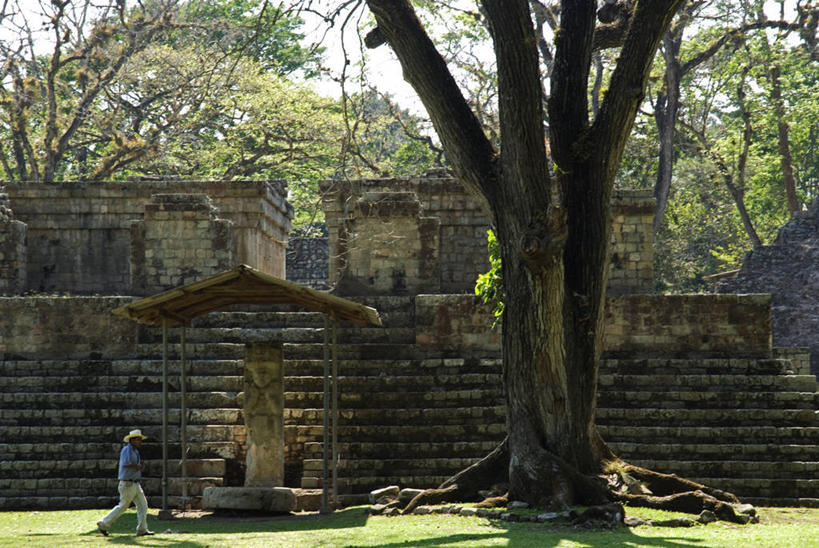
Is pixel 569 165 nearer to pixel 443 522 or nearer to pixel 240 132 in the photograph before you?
pixel 443 522

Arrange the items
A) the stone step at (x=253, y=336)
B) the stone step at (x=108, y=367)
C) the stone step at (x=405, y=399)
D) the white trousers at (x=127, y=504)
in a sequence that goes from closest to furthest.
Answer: the white trousers at (x=127, y=504)
the stone step at (x=405, y=399)
the stone step at (x=108, y=367)
the stone step at (x=253, y=336)

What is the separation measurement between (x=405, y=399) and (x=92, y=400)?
135 inches

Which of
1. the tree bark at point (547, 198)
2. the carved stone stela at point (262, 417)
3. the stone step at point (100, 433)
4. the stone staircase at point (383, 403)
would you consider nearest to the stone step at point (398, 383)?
the stone staircase at point (383, 403)

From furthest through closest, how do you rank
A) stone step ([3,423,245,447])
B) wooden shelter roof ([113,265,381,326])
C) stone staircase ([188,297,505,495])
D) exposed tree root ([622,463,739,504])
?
stone step ([3,423,245,447]), stone staircase ([188,297,505,495]), exposed tree root ([622,463,739,504]), wooden shelter roof ([113,265,381,326])

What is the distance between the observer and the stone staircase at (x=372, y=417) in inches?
406

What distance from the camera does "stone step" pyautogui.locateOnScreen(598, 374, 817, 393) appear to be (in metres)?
11.8

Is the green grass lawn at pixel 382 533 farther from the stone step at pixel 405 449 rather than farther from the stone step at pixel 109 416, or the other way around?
the stone step at pixel 109 416

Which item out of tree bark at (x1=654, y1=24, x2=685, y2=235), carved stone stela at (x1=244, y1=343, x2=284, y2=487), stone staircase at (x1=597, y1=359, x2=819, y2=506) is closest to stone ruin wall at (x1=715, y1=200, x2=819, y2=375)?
tree bark at (x1=654, y1=24, x2=685, y2=235)

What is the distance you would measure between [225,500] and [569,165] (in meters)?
4.12

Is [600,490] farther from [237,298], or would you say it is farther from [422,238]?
[422,238]

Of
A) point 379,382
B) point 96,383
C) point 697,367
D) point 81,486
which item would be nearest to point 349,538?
point 81,486

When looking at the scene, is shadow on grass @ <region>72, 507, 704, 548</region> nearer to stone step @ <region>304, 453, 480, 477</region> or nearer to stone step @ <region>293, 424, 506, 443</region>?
stone step @ <region>304, 453, 480, 477</region>

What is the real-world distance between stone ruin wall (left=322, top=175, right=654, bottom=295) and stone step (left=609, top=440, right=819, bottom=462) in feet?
14.8

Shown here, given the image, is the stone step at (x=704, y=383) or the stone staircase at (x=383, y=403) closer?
the stone staircase at (x=383, y=403)
